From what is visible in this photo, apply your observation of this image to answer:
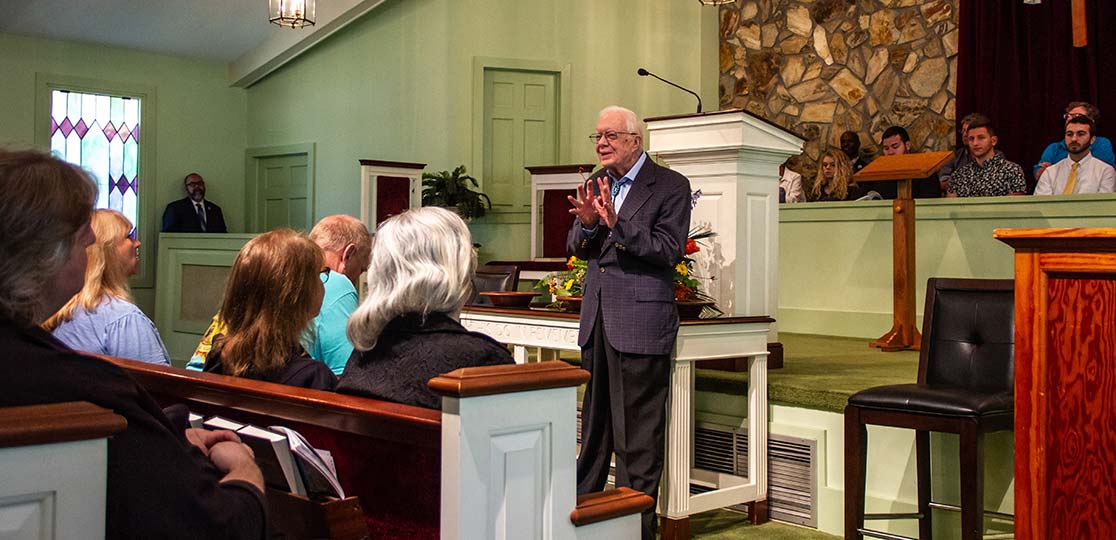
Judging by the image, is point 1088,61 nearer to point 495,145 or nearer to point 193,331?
point 495,145

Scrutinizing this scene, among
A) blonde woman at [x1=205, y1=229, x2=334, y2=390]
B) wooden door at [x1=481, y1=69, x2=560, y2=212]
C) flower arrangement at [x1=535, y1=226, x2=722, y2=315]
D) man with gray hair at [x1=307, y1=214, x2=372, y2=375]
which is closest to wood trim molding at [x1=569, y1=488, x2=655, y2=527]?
blonde woman at [x1=205, y1=229, x2=334, y2=390]

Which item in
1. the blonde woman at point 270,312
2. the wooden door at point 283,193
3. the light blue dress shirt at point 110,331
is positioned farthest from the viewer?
the wooden door at point 283,193

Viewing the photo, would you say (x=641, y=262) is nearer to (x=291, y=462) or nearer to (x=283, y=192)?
(x=291, y=462)

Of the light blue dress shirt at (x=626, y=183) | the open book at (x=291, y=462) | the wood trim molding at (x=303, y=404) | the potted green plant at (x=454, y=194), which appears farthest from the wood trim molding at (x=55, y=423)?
the potted green plant at (x=454, y=194)

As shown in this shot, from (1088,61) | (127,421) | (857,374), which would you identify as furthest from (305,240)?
(1088,61)

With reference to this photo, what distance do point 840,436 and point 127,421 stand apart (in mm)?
2961

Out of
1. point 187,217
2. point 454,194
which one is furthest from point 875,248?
point 187,217

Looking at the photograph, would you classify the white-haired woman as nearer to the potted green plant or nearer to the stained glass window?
the potted green plant

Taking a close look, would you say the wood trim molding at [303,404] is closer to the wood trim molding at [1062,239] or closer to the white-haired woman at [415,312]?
the white-haired woman at [415,312]

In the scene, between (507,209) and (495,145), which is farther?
(495,145)

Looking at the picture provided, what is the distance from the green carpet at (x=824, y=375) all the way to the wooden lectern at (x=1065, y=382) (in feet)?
5.29

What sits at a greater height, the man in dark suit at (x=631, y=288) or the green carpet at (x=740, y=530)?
the man in dark suit at (x=631, y=288)

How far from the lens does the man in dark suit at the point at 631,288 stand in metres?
3.45

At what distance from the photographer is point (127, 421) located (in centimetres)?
139
